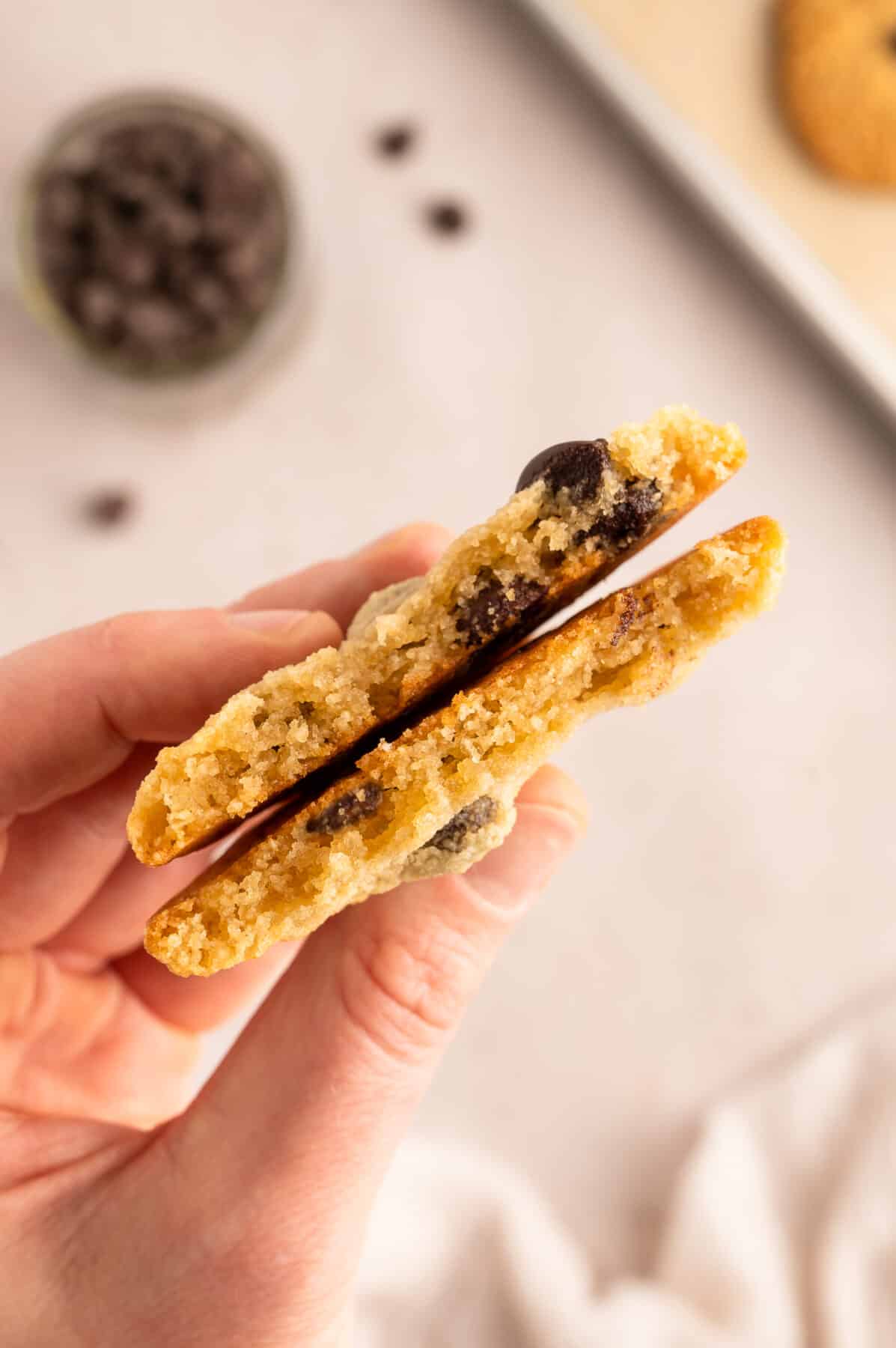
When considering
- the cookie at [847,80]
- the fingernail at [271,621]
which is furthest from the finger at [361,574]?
the cookie at [847,80]

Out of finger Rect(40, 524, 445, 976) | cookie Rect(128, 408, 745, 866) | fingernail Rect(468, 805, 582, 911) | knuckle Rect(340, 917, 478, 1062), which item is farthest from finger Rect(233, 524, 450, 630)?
cookie Rect(128, 408, 745, 866)

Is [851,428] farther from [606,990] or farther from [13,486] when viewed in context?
[13,486]

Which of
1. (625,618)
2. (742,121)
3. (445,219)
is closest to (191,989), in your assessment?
(625,618)

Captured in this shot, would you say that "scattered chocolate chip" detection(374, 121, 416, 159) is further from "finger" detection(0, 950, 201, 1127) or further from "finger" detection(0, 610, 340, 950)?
"finger" detection(0, 950, 201, 1127)

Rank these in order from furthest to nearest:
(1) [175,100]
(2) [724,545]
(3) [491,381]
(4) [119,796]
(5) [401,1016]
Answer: (3) [491,381], (1) [175,100], (4) [119,796], (5) [401,1016], (2) [724,545]

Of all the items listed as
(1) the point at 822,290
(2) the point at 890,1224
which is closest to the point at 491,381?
(1) the point at 822,290

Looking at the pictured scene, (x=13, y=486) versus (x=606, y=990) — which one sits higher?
(x=13, y=486)

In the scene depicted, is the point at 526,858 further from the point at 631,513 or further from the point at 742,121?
the point at 742,121

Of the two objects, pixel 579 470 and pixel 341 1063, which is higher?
pixel 579 470
